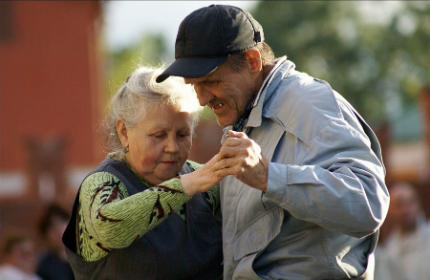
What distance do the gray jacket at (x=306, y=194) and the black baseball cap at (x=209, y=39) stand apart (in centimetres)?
26

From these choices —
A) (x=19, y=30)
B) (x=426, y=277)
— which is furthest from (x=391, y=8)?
(x=426, y=277)

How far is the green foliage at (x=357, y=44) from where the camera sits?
1281 inches

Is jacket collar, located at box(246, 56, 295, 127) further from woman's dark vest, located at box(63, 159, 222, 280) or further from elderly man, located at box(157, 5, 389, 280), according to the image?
woman's dark vest, located at box(63, 159, 222, 280)

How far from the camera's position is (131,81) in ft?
10.2

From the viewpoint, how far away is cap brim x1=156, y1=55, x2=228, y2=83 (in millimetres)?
2557

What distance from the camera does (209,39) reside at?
2.59 m

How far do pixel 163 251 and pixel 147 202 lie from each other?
422 mm

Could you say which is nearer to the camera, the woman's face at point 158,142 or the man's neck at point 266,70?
the man's neck at point 266,70

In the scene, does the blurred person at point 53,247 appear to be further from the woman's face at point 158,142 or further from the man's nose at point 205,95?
the man's nose at point 205,95

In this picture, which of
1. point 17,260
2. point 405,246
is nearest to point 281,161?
point 17,260

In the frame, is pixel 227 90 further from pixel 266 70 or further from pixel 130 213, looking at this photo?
pixel 130 213

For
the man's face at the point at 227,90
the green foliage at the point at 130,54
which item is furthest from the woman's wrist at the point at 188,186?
the green foliage at the point at 130,54

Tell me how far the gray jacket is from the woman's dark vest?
7.8 inches

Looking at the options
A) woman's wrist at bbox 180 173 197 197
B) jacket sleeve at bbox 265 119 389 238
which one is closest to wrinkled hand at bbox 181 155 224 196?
woman's wrist at bbox 180 173 197 197
